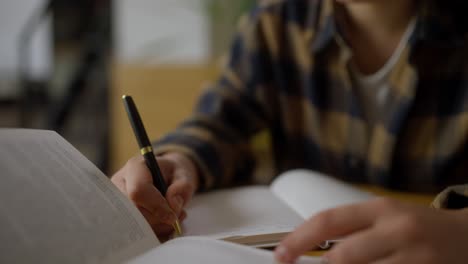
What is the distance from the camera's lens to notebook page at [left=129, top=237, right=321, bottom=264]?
0.32m

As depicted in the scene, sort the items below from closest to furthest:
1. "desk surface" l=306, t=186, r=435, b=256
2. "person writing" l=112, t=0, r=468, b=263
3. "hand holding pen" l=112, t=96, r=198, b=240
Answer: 1. "hand holding pen" l=112, t=96, r=198, b=240
2. "desk surface" l=306, t=186, r=435, b=256
3. "person writing" l=112, t=0, r=468, b=263

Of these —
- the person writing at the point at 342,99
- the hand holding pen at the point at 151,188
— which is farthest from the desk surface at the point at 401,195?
the hand holding pen at the point at 151,188

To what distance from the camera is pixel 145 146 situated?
0.48 m

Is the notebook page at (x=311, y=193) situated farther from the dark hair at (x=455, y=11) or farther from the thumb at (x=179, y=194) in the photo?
the dark hair at (x=455, y=11)

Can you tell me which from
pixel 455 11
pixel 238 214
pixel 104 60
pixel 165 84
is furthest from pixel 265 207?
pixel 104 60

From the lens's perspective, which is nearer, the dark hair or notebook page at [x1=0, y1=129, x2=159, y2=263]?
notebook page at [x1=0, y1=129, x2=159, y2=263]

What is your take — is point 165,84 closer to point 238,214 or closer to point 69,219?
point 238,214

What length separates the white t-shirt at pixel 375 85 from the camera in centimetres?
76

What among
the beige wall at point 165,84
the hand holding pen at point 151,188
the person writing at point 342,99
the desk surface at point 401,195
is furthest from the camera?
the beige wall at point 165,84

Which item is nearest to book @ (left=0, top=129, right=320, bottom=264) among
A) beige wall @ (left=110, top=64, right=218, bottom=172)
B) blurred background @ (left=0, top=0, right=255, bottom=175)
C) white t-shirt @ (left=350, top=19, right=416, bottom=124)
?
white t-shirt @ (left=350, top=19, right=416, bottom=124)

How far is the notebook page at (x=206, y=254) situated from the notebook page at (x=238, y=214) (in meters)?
0.06

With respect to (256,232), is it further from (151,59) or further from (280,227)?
(151,59)

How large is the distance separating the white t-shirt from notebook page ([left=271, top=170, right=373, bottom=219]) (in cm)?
20

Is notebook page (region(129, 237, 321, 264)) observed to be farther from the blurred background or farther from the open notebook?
the blurred background
